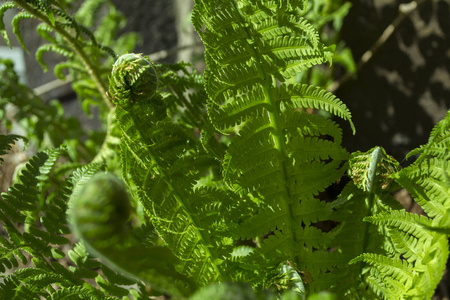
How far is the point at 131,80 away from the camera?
0.58 m

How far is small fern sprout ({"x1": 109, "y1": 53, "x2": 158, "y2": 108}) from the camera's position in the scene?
579 millimetres

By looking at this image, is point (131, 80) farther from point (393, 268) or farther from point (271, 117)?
point (393, 268)

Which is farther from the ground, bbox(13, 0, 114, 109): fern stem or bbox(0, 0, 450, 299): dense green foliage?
bbox(13, 0, 114, 109): fern stem

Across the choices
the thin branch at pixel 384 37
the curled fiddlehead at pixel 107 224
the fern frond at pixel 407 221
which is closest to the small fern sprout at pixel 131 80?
the curled fiddlehead at pixel 107 224

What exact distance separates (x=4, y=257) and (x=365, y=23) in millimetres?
1031

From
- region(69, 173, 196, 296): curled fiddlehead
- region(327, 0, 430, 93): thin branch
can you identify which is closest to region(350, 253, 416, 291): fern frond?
region(69, 173, 196, 296): curled fiddlehead

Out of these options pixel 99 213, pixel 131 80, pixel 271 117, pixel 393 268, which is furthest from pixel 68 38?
pixel 393 268

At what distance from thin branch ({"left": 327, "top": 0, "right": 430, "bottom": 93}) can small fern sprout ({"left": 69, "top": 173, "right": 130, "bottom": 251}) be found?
0.94 metres

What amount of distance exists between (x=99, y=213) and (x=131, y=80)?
24 centimetres

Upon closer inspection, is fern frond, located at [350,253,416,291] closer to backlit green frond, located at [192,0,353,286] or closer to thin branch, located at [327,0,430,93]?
backlit green frond, located at [192,0,353,286]

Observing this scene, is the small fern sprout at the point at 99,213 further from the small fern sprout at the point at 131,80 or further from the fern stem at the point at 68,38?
the fern stem at the point at 68,38

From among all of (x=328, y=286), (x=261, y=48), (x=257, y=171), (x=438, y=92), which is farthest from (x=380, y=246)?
(x=438, y=92)

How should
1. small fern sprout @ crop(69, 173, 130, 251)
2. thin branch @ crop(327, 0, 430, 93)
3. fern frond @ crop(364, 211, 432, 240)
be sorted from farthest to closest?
thin branch @ crop(327, 0, 430, 93) → fern frond @ crop(364, 211, 432, 240) → small fern sprout @ crop(69, 173, 130, 251)

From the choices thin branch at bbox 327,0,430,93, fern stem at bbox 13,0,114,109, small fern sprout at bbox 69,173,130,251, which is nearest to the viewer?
small fern sprout at bbox 69,173,130,251
